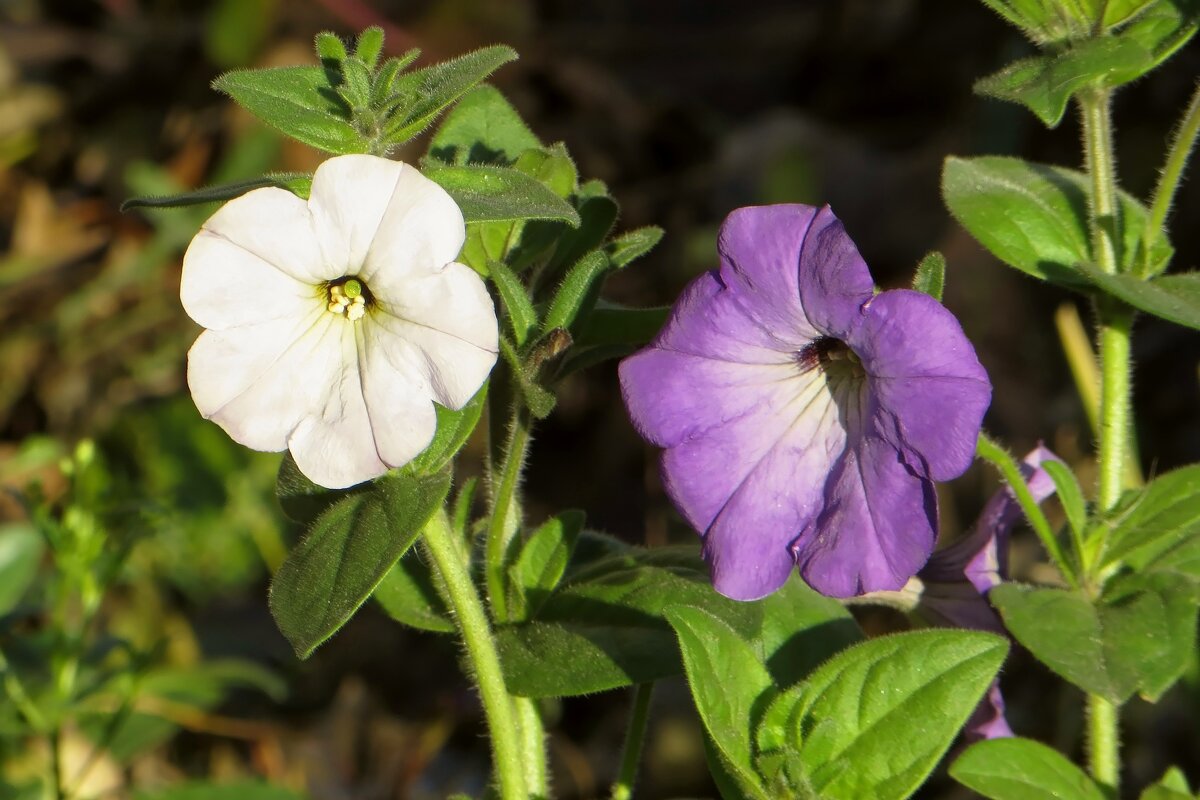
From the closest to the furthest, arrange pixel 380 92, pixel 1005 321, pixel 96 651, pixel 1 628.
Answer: pixel 380 92, pixel 1 628, pixel 96 651, pixel 1005 321

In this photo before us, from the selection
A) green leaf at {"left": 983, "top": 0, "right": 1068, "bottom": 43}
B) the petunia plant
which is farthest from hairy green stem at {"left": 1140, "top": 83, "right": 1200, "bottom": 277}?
green leaf at {"left": 983, "top": 0, "right": 1068, "bottom": 43}

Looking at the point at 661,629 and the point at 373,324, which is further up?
the point at 373,324

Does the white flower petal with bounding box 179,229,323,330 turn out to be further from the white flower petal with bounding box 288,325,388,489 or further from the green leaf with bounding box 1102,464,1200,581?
the green leaf with bounding box 1102,464,1200,581

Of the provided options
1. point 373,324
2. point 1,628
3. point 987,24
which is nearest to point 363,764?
point 1,628

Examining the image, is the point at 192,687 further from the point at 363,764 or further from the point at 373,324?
the point at 373,324

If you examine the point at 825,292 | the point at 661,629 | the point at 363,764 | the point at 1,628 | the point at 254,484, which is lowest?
the point at 363,764

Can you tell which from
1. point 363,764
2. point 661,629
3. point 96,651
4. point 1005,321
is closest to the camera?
point 661,629

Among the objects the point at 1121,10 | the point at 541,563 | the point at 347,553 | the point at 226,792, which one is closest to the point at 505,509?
the point at 541,563

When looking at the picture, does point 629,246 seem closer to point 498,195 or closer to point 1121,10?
point 498,195
